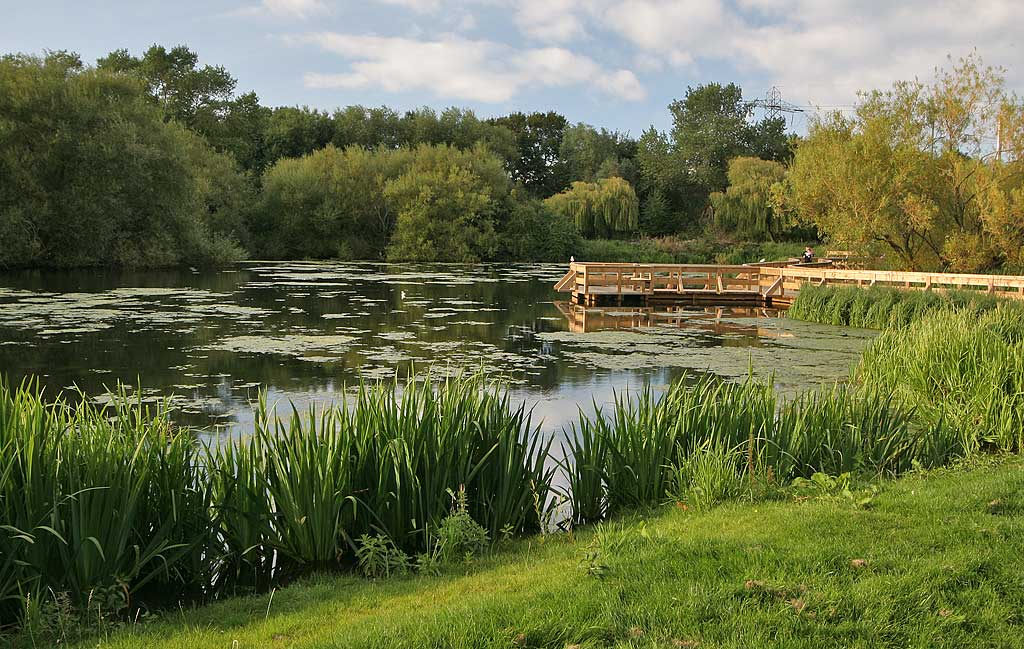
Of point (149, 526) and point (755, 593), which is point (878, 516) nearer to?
point (755, 593)

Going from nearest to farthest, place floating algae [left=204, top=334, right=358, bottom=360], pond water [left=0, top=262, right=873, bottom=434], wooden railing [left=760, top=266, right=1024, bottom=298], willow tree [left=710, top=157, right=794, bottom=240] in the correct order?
1. pond water [left=0, top=262, right=873, bottom=434]
2. floating algae [left=204, top=334, right=358, bottom=360]
3. wooden railing [left=760, top=266, right=1024, bottom=298]
4. willow tree [left=710, top=157, right=794, bottom=240]

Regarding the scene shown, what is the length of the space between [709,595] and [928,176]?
1074 inches

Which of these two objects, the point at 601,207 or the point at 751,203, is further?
the point at 601,207

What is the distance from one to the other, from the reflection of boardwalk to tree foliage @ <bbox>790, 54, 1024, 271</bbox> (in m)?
4.46

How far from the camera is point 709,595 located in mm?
4082

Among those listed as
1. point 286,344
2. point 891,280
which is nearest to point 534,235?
point 891,280

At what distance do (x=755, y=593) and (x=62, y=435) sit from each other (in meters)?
3.93

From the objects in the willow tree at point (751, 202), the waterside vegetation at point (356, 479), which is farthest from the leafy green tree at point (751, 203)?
the waterside vegetation at point (356, 479)

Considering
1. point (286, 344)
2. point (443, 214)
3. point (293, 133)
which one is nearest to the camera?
point (286, 344)

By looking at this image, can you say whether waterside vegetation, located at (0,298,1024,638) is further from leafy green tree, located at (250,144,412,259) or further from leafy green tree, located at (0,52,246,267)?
leafy green tree, located at (250,144,412,259)

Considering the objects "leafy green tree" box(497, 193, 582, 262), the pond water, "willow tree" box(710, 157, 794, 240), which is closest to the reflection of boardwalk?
the pond water

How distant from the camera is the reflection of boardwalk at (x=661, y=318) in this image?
22.5 m

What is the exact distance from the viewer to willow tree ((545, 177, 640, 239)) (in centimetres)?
6372

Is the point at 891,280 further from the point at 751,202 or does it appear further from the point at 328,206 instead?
the point at 328,206
